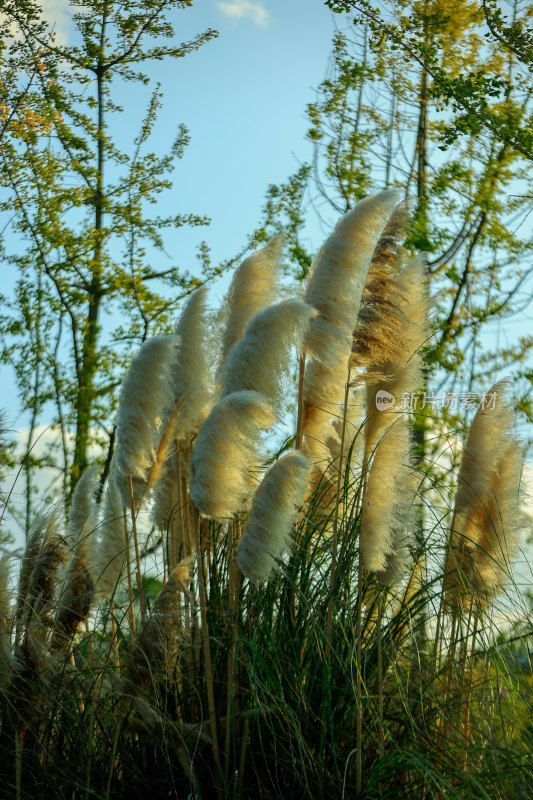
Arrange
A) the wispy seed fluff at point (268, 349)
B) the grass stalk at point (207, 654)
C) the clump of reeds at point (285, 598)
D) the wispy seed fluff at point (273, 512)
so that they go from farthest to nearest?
1. the clump of reeds at point (285, 598)
2. the grass stalk at point (207, 654)
3. the wispy seed fluff at point (268, 349)
4. the wispy seed fluff at point (273, 512)

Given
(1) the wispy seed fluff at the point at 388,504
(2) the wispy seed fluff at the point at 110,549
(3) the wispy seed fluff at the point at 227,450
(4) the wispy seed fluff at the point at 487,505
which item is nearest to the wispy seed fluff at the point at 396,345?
(1) the wispy seed fluff at the point at 388,504

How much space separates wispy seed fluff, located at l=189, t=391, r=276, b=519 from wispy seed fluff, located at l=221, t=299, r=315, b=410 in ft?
0.28

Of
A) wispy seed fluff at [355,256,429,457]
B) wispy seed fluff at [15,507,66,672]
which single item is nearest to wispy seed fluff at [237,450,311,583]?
wispy seed fluff at [355,256,429,457]

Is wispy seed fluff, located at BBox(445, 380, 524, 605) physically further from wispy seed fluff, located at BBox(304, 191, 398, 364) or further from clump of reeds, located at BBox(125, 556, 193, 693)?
clump of reeds, located at BBox(125, 556, 193, 693)

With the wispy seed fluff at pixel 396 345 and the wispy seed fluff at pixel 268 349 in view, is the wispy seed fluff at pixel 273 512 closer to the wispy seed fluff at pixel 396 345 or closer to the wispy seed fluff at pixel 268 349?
the wispy seed fluff at pixel 268 349

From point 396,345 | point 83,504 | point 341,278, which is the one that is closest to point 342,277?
point 341,278

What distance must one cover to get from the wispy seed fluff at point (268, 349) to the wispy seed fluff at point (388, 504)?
1.90ft

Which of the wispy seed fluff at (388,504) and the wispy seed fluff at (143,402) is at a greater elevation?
the wispy seed fluff at (143,402)

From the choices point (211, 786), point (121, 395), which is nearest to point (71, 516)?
point (121, 395)

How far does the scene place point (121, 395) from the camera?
2.89 m

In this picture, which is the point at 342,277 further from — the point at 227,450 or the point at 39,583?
the point at 39,583

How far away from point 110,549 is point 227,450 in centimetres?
143

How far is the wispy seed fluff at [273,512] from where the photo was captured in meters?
2.22

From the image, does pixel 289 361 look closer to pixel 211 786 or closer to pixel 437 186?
pixel 211 786
